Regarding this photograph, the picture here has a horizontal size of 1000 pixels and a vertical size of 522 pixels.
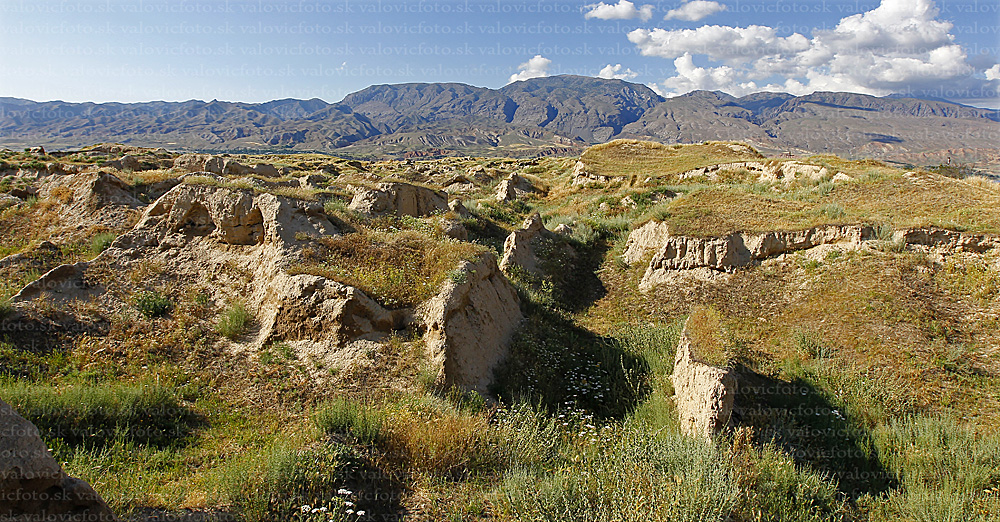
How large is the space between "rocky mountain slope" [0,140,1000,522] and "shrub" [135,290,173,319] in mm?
48

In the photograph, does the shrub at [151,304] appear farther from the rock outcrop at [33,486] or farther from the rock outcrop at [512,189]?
the rock outcrop at [512,189]

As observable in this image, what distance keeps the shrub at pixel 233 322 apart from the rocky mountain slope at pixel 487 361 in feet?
0.14

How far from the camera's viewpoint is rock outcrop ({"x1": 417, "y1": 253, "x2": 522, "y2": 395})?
811 centimetres

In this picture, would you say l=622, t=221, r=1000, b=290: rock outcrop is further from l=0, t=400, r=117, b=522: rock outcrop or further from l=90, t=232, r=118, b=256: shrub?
l=90, t=232, r=118, b=256: shrub

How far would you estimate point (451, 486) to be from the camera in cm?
514

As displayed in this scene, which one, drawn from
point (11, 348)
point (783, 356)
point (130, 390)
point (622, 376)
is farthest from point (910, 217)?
point (11, 348)

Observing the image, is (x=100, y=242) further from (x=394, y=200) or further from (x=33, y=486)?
(x=394, y=200)

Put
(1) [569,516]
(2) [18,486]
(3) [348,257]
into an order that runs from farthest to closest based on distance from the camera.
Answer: (3) [348,257], (1) [569,516], (2) [18,486]

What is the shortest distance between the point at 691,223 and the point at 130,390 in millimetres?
14880

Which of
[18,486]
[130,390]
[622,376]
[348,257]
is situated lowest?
[622,376]

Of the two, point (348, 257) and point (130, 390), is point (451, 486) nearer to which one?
point (130, 390)

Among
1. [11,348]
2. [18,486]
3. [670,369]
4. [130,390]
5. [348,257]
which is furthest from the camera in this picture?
[348,257]

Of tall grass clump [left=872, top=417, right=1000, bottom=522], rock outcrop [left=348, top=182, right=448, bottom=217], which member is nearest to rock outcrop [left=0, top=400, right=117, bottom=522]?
tall grass clump [left=872, top=417, right=1000, bottom=522]

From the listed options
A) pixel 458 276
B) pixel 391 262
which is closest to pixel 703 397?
pixel 458 276
